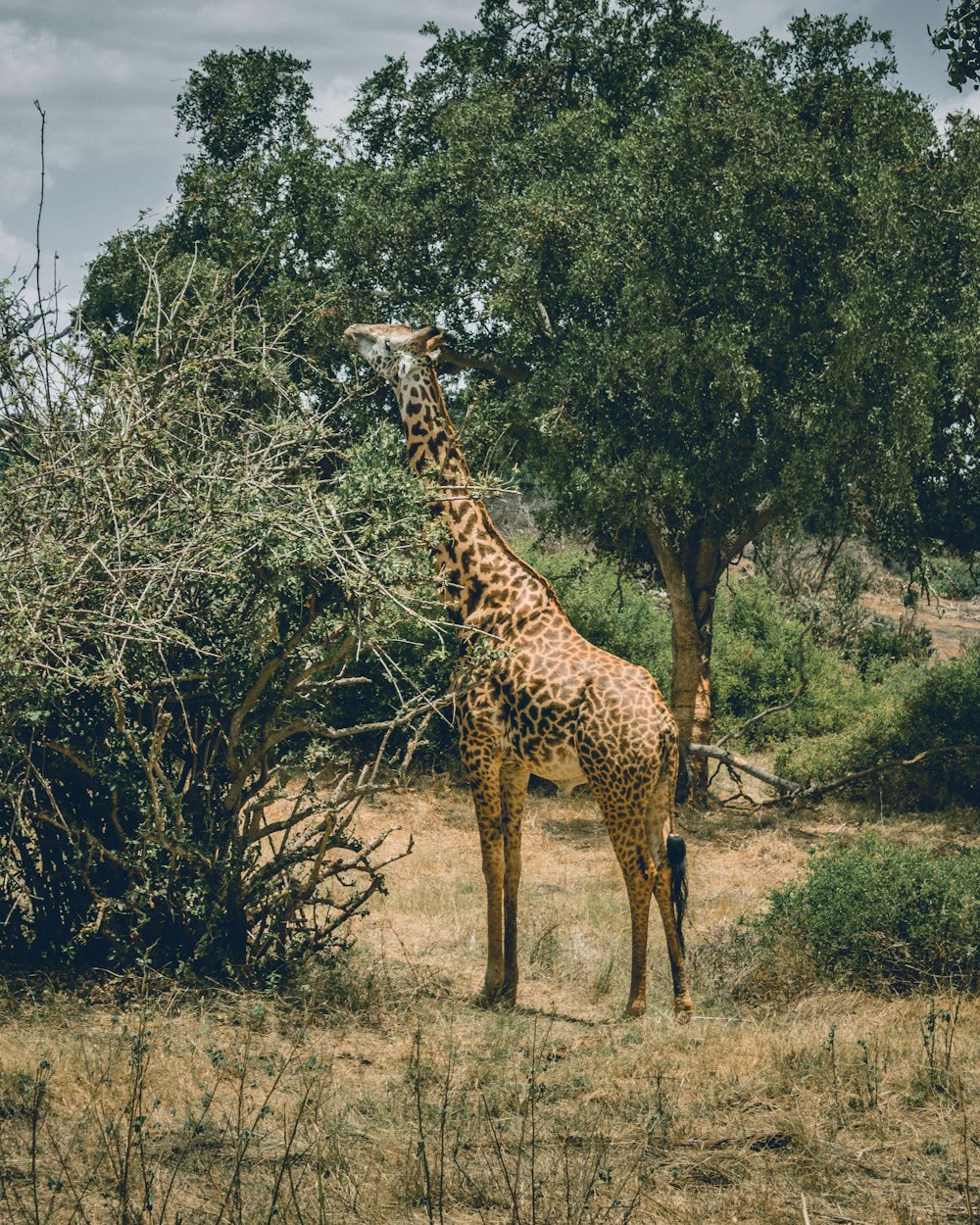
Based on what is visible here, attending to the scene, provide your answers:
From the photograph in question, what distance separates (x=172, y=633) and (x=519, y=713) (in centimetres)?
261

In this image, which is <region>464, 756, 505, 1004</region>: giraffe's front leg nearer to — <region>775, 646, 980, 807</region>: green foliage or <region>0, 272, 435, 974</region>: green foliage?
<region>0, 272, 435, 974</region>: green foliage

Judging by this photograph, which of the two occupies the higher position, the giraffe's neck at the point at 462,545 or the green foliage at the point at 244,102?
the green foliage at the point at 244,102

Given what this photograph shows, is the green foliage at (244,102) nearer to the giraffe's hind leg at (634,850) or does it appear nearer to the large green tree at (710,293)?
the large green tree at (710,293)

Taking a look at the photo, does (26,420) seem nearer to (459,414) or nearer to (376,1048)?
(376,1048)

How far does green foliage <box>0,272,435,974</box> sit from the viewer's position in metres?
6.64

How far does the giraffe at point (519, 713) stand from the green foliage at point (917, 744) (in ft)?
27.0

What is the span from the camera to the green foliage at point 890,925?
26.3 ft

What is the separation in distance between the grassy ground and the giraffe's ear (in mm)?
4047

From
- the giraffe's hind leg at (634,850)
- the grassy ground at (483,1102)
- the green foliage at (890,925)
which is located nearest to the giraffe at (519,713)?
the giraffe's hind leg at (634,850)

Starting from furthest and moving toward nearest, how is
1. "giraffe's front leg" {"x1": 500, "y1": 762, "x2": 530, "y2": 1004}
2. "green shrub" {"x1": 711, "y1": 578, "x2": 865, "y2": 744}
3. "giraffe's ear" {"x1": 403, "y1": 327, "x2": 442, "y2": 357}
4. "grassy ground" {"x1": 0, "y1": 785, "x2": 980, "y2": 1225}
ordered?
1. "green shrub" {"x1": 711, "y1": 578, "x2": 865, "y2": 744}
2. "giraffe's ear" {"x1": 403, "y1": 327, "x2": 442, "y2": 357}
3. "giraffe's front leg" {"x1": 500, "y1": 762, "x2": 530, "y2": 1004}
4. "grassy ground" {"x1": 0, "y1": 785, "x2": 980, "y2": 1225}

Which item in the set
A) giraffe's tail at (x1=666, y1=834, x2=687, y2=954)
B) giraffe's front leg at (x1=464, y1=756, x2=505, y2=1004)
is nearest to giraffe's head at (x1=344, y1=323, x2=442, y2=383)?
giraffe's front leg at (x1=464, y1=756, x2=505, y2=1004)

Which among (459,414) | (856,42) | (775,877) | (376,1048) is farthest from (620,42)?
(376,1048)

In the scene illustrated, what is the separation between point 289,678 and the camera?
784 cm

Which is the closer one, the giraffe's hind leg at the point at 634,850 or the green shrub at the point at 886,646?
the giraffe's hind leg at the point at 634,850
